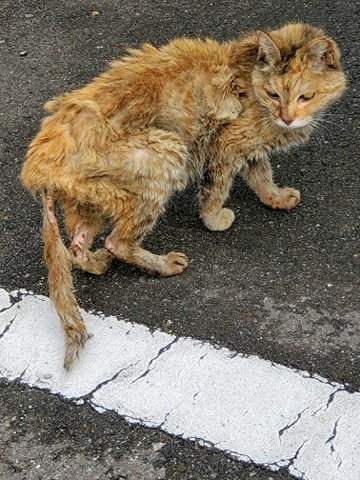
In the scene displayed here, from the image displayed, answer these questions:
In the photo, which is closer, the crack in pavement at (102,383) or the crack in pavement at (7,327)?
the crack in pavement at (102,383)

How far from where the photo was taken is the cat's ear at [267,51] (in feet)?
14.7

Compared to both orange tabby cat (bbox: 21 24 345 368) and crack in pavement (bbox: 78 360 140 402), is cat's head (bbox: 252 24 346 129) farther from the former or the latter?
crack in pavement (bbox: 78 360 140 402)

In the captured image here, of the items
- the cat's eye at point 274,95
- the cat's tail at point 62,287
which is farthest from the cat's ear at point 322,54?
the cat's tail at point 62,287

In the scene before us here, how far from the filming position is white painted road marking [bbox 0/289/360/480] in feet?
11.6

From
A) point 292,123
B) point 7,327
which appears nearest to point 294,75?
point 292,123

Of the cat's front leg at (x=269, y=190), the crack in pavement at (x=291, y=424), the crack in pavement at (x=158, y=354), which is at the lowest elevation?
the crack in pavement at (x=158, y=354)

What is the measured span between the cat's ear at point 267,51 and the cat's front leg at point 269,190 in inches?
26.6

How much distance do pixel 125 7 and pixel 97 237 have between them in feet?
11.0

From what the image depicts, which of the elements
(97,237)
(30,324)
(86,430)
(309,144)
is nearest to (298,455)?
(86,430)

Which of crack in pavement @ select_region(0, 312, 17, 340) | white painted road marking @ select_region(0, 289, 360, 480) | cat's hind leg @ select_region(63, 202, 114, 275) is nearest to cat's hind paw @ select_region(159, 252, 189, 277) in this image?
cat's hind leg @ select_region(63, 202, 114, 275)

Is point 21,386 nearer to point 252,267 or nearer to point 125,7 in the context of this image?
point 252,267

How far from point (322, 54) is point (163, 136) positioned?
3.46ft

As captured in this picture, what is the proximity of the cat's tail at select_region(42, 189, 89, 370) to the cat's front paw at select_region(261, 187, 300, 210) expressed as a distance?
1.48 m

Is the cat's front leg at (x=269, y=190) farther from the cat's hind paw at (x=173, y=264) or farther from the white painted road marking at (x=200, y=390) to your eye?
the white painted road marking at (x=200, y=390)
